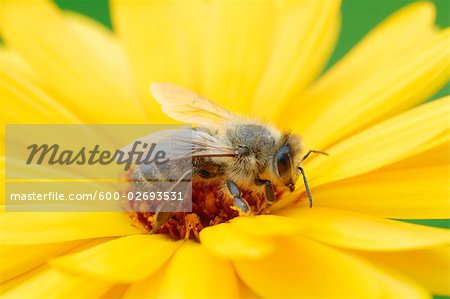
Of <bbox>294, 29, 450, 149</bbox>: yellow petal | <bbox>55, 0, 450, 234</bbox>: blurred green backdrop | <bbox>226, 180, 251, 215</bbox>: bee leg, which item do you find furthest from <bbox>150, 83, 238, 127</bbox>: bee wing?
<bbox>55, 0, 450, 234</bbox>: blurred green backdrop

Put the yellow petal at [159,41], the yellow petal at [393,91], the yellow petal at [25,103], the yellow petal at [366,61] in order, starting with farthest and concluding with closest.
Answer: the yellow petal at [159,41], the yellow petal at [366,61], the yellow petal at [25,103], the yellow petal at [393,91]

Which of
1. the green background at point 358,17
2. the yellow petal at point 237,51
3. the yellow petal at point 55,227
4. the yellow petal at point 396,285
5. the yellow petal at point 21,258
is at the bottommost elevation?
the yellow petal at point 396,285

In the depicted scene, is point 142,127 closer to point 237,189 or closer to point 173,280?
point 237,189

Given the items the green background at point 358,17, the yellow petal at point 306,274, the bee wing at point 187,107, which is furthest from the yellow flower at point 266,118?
the green background at point 358,17

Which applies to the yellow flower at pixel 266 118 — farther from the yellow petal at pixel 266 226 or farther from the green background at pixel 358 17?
the green background at pixel 358 17

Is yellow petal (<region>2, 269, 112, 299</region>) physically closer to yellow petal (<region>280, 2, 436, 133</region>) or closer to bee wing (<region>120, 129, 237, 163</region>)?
bee wing (<region>120, 129, 237, 163</region>)

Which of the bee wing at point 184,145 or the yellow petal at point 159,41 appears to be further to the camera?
the yellow petal at point 159,41

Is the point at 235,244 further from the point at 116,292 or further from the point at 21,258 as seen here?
the point at 21,258

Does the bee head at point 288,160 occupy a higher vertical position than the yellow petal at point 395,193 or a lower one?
higher
